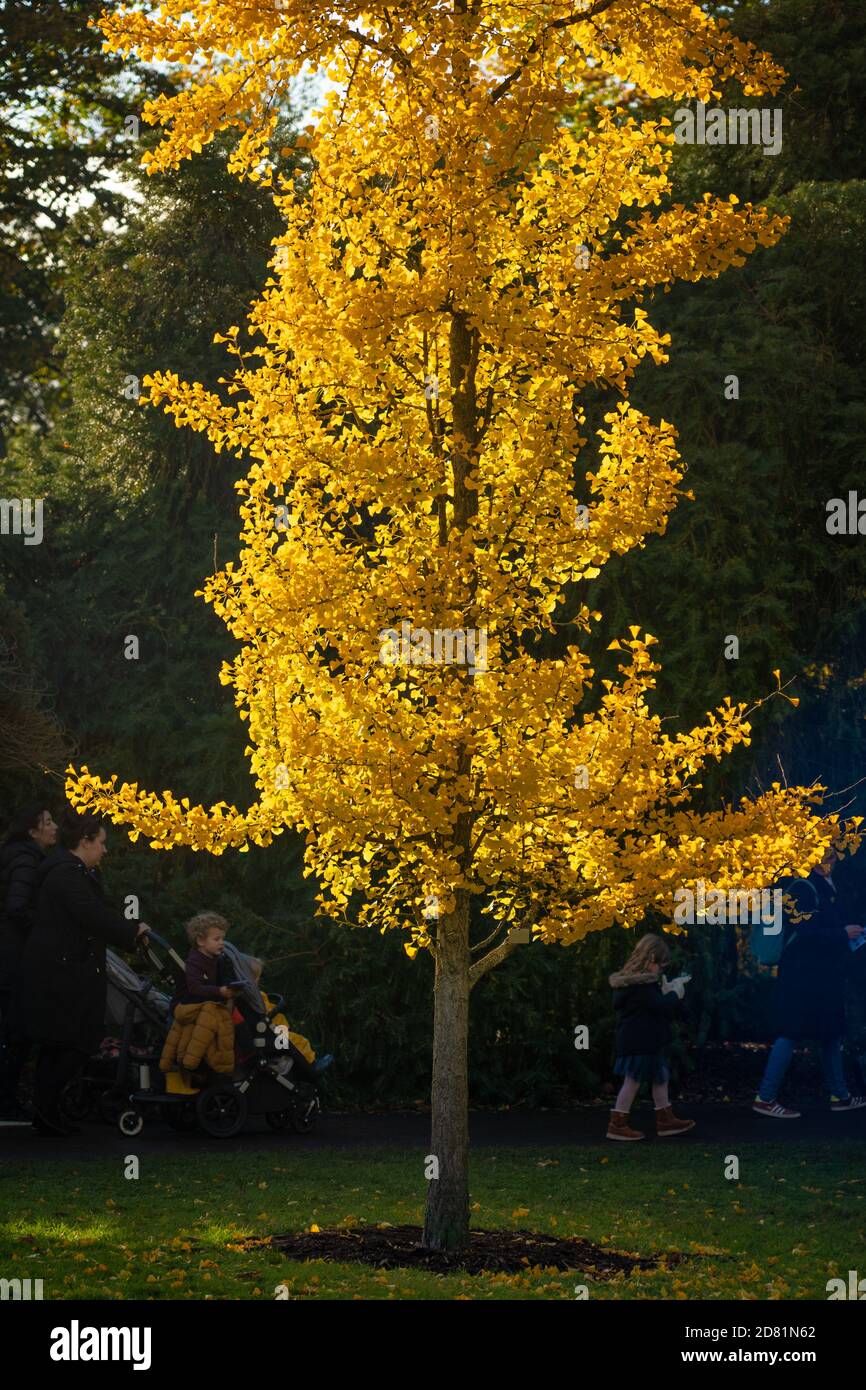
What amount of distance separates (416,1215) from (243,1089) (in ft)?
8.32

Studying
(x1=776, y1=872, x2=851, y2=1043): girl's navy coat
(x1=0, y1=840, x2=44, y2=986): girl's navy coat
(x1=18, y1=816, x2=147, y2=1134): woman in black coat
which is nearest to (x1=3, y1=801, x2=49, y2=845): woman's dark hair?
(x1=0, y1=840, x2=44, y2=986): girl's navy coat

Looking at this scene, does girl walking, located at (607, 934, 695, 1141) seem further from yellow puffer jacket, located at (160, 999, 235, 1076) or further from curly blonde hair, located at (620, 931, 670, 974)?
yellow puffer jacket, located at (160, 999, 235, 1076)

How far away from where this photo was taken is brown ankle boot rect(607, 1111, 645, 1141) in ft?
39.0

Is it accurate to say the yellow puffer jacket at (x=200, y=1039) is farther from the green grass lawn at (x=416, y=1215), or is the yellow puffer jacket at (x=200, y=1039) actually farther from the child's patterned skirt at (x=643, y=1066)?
the child's patterned skirt at (x=643, y=1066)

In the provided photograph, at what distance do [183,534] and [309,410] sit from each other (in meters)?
7.73

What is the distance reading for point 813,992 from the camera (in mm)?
12445

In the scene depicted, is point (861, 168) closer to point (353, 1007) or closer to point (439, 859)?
point (353, 1007)

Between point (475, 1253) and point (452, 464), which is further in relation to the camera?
point (452, 464)

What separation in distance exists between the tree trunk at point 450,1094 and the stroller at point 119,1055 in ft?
11.5

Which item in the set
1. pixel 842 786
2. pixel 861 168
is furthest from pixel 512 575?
pixel 861 168

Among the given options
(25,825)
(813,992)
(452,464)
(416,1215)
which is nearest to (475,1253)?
(416,1215)

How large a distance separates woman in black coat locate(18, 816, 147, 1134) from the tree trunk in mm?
3079

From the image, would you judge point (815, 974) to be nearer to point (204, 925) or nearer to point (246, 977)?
point (246, 977)
